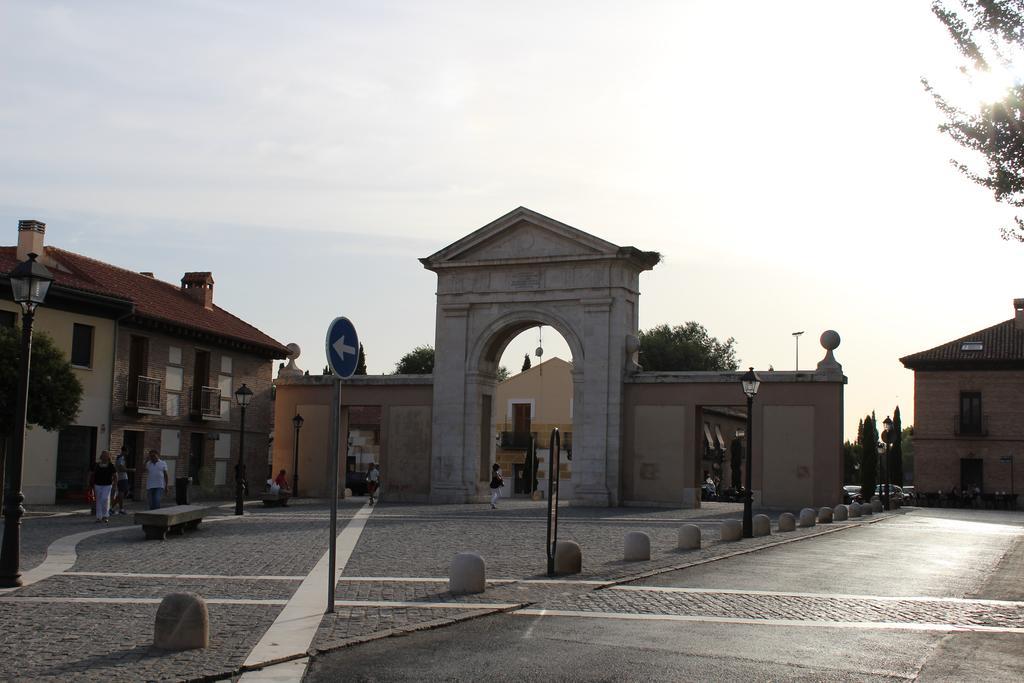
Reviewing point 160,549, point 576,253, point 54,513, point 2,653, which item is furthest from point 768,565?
point 576,253

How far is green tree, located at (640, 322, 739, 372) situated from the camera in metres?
86.9

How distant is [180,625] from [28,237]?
87.7 ft

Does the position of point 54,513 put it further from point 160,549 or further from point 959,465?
point 959,465

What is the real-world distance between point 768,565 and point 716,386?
63.2 feet

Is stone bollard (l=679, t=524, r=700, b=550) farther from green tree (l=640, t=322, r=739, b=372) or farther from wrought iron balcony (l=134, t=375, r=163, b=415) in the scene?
green tree (l=640, t=322, r=739, b=372)

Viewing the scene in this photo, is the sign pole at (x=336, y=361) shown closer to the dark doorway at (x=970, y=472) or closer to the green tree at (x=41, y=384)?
the green tree at (x=41, y=384)

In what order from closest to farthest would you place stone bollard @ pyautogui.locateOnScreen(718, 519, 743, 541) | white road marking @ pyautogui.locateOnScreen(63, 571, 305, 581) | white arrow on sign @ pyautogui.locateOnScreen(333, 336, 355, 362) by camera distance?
1. white arrow on sign @ pyautogui.locateOnScreen(333, 336, 355, 362)
2. white road marking @ pyautogui.locateOnScreen(63, 571, 305, 581)
3. stone bollard @ pyautogui.locateOnScreen(718, 519, 743, 541)

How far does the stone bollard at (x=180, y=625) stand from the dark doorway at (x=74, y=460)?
24.7 m

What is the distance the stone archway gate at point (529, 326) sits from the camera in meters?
36.2

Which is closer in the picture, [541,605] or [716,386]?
[541,605]

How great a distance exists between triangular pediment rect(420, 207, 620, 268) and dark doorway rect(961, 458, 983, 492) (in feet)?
104

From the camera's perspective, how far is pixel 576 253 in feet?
120

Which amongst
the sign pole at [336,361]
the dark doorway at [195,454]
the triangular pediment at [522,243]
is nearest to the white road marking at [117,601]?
the sign pole at [336,361]

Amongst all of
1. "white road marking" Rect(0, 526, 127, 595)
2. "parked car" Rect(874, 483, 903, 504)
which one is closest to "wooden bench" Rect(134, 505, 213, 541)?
"white road marking" Rect(0, 526, 127, 595)
